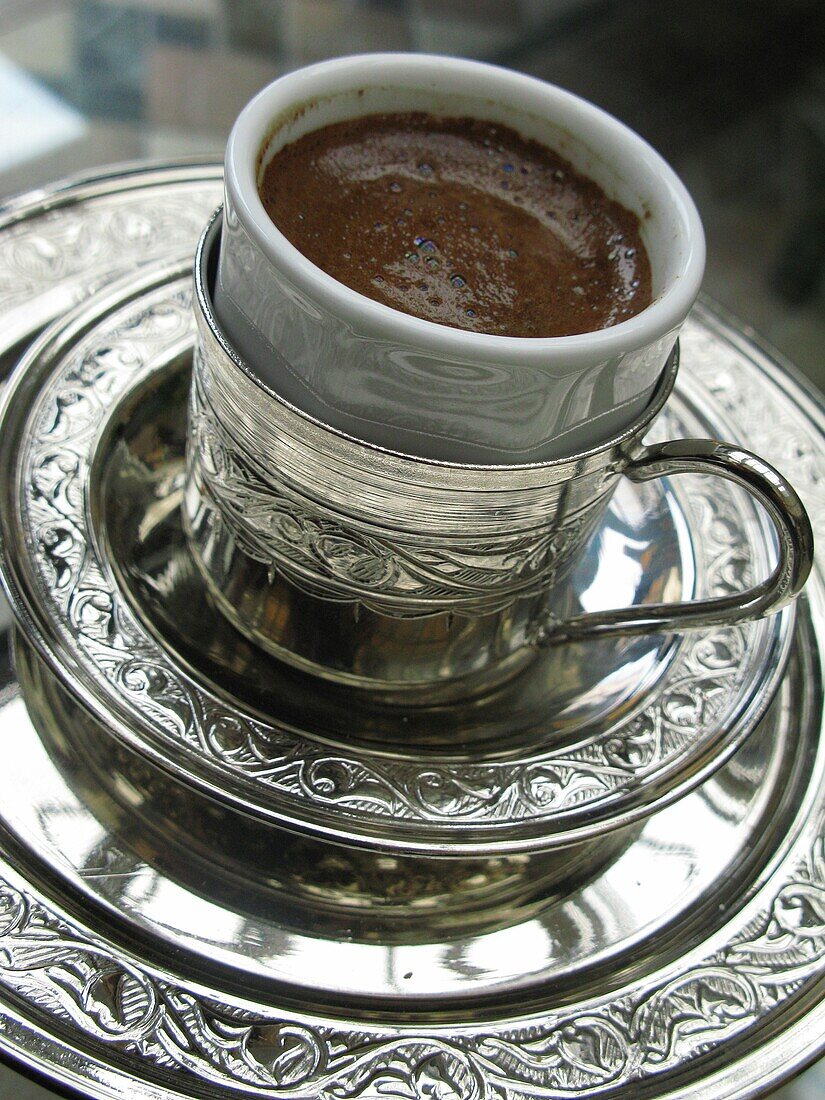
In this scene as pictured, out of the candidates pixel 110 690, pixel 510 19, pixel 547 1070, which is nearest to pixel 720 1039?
pixel 547 1070

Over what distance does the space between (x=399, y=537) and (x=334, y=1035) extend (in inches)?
10.4

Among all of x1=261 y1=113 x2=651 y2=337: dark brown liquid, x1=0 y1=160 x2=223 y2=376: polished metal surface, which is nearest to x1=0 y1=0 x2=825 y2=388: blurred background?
x1=0 y1=160 x2=223 y2=376: polished metal surface

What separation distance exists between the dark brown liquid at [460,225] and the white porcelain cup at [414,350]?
23 mm

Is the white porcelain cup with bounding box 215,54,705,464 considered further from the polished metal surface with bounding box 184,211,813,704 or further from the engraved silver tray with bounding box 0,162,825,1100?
the engraved silver tray with bounding box 0,162,825,1100

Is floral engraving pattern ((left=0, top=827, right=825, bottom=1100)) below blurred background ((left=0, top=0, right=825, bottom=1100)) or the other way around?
below

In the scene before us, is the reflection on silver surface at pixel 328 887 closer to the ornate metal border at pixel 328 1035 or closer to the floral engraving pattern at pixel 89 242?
the ornate metal border at pixel 328 1035

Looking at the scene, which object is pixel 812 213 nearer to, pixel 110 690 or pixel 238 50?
pixel 238 50

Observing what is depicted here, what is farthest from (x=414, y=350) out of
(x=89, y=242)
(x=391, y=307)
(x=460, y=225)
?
(x=89, y=242)

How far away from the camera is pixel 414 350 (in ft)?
1.69

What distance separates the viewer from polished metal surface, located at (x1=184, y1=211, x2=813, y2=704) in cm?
57

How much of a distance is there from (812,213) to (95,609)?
1494 mm

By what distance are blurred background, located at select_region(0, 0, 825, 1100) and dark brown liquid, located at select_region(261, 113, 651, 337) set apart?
1.85 feet

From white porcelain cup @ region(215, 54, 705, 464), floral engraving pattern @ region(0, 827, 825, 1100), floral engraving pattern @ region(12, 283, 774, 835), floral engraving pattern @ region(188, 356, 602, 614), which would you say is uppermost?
white porcelain cup @ region(215, 54, 705, 464)

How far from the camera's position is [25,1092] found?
730 mm
